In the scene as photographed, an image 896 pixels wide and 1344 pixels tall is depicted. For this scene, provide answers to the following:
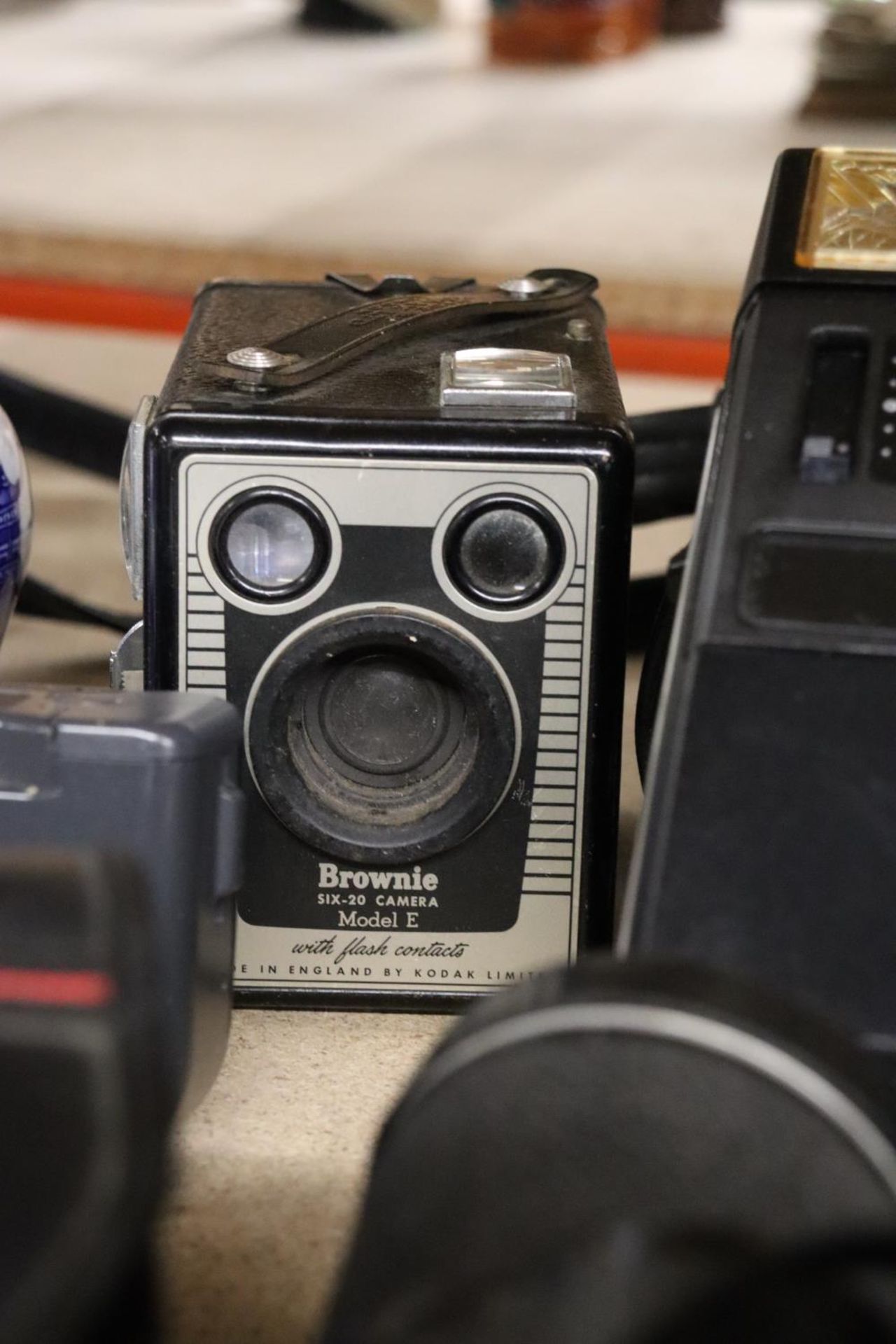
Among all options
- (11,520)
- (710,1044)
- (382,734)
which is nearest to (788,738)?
(710,1044)

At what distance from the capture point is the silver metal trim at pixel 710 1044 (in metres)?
0.46

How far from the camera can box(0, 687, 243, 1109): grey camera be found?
69 cm

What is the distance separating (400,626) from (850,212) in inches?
11.1

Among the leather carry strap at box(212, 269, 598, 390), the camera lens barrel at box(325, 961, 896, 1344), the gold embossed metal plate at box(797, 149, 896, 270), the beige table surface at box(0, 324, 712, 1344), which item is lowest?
the beige table surface at box(0, 324, 712, 1344)

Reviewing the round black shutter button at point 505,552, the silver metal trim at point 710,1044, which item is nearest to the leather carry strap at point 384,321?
the round black shutter button at point 505,552

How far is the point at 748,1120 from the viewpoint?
0.47 metres

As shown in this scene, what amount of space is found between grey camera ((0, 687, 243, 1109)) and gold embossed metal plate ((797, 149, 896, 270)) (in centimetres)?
33

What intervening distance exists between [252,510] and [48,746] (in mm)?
193

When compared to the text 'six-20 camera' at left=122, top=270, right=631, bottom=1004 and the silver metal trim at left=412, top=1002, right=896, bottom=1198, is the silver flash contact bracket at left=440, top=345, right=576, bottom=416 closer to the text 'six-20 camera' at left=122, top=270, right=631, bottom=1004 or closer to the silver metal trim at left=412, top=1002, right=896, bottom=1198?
the text 'six-20 camera' at left=122, top=270, right=631, bottom=1004

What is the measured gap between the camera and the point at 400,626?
84cm

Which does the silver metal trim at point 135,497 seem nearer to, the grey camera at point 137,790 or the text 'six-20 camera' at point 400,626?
the text 'six-20 camera' at point 400,626

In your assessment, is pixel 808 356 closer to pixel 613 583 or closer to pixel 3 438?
pixel 613 583

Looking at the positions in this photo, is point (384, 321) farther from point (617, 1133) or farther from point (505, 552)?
point (617, 1133)

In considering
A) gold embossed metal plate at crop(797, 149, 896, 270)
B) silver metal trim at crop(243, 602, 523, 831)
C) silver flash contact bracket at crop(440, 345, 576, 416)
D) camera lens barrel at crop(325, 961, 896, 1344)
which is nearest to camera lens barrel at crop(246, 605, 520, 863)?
silver metal trim at crop(243, 602, 523, 831)
